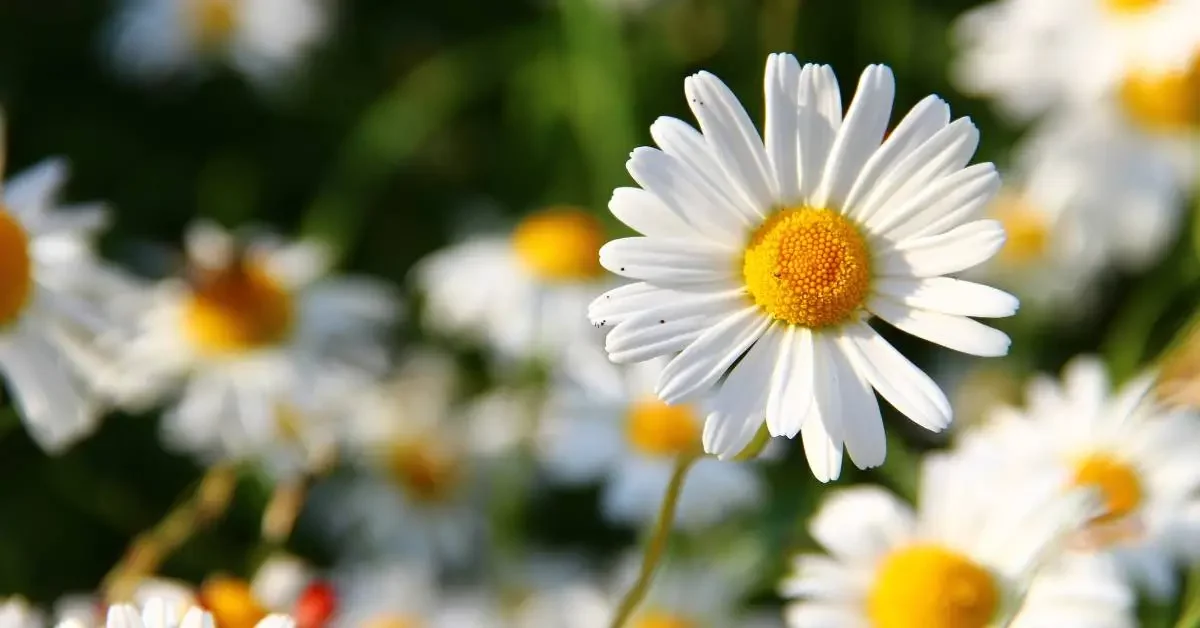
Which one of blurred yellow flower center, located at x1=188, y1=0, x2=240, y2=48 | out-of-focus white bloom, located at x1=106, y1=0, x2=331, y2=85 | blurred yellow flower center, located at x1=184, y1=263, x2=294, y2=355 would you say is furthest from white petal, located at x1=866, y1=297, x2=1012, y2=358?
blurred yellow flower center, located at x1=188, y1=0, x2=240, y2=48

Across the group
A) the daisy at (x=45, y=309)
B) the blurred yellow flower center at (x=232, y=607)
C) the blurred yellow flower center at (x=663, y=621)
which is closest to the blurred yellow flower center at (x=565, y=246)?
the blurred yellow flower center at (x=663, y=621)

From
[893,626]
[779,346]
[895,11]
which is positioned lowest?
[893,626]

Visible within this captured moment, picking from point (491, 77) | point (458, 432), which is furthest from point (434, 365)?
point (491, 77)

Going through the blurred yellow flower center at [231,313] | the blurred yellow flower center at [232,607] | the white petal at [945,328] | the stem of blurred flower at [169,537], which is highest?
the blurred yellow flower center at [231,313]

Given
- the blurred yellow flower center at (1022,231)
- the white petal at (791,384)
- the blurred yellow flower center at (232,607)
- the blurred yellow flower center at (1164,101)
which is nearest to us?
the white petal at (791,384)

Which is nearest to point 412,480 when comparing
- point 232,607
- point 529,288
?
point 529,288

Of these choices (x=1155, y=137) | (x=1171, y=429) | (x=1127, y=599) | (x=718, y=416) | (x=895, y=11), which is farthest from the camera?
(x=895, y=11)

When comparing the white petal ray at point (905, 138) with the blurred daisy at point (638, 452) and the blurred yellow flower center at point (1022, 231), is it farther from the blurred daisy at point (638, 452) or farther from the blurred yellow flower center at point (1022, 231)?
the blurred yellow flower center at point (1022, 231)

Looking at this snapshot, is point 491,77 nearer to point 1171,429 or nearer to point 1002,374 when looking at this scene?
point 1002,374
